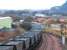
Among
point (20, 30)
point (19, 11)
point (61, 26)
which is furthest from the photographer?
point (19, 11)

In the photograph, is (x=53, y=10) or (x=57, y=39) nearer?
(x=57, y=39)

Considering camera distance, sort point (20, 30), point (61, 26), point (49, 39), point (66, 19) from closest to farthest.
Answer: point (66, 19)
point (61, 26)
point (49, 39)
point (20, 30)

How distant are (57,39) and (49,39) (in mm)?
636

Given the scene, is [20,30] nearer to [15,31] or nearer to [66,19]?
[15,31]

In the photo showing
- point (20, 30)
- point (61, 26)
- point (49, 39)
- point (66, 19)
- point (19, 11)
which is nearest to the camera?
point (66, 19)

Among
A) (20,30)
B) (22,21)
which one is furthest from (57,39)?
(22,21)

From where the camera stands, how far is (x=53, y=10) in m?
7.91

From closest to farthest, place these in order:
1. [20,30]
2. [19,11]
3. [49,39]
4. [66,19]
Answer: [66,19] → [49,39] → [20,30] → [19,11]

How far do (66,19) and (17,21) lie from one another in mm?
3857

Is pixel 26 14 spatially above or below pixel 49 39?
above

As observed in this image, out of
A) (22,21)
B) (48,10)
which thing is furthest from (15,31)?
(48,10)

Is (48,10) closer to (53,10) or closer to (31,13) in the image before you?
(53,10)

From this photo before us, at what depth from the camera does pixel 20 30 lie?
8.82 m

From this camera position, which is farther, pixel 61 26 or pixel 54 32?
pixel 61 26
